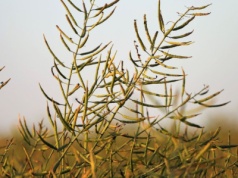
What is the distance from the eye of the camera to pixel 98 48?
1758mm

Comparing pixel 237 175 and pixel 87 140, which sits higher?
pixel 87 140

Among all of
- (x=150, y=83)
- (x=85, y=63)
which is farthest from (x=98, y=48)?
(x=150, y=83)

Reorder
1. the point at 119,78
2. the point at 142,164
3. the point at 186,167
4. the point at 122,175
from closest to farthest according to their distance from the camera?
the point at 186,167, the point at 122,175, the point at 142,164, the point at 119,78

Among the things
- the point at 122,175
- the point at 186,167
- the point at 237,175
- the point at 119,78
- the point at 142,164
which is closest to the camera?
the point at 186,167

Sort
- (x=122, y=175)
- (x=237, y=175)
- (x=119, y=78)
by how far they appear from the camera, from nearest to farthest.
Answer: (x=122, y=175), (x=119, y=78), (x=237, y=175)

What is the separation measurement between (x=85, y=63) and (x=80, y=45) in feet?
0.20

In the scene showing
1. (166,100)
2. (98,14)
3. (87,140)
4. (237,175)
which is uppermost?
(98,14)

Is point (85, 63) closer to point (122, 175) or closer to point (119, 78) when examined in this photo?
point (119, 78)

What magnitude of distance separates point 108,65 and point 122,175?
1.28ft

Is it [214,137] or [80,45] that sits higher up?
[80,45]

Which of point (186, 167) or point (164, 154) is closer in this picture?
point (186, 167)

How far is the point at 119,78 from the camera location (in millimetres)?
1666

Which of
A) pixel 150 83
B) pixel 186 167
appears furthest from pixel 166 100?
pixel 186 167

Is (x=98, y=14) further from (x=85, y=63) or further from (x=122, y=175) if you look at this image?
(x=122, y=175)
